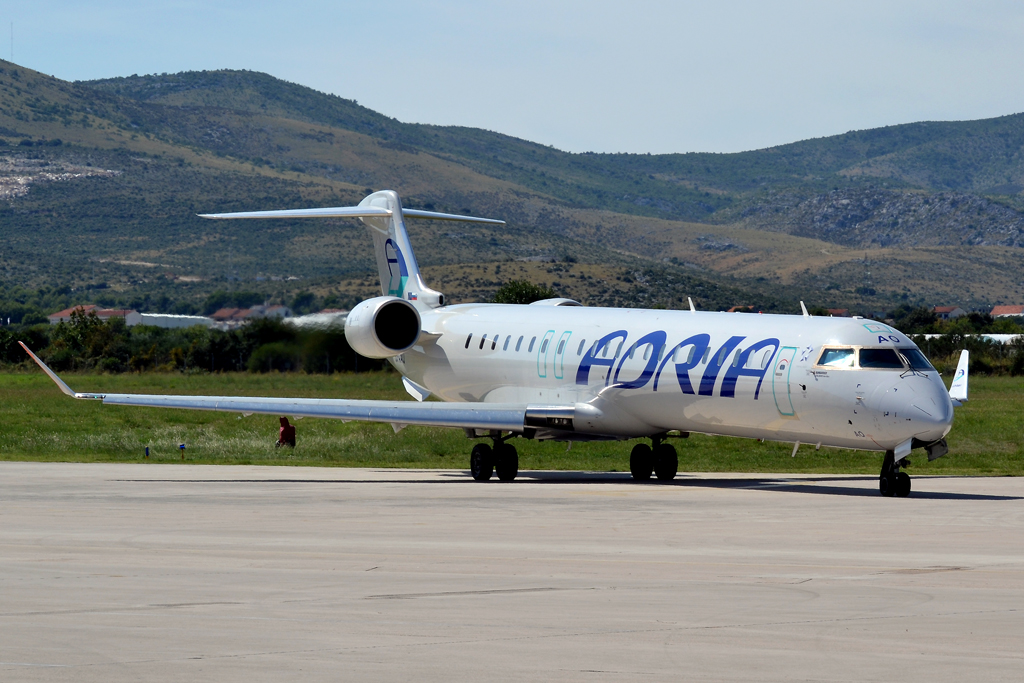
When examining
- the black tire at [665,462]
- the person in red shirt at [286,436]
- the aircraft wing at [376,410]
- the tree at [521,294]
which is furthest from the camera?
the tree at [521,294]

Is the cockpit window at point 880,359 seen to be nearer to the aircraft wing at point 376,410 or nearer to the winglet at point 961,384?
the winglet at point 961,384

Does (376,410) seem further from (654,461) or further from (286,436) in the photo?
(286,436)

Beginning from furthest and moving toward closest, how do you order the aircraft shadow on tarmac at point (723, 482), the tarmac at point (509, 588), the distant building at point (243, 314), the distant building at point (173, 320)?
the distant building at point (173, 320), the distant building at point (243, 314), the aircraft shadow on tarmac at point (723, 482), the tarmac at point (509, 588)

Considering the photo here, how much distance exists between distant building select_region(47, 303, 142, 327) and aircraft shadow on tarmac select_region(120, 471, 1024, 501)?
48848 millimetres

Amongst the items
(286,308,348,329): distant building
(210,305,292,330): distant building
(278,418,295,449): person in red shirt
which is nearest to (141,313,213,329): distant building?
(210,305,292,330): distant building

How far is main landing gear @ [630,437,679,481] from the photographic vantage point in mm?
29219

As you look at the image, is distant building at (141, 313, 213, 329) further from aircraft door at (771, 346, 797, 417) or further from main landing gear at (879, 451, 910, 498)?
main landing gear at (879, 451, 910, 498)

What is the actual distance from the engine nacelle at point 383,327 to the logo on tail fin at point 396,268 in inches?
98.8

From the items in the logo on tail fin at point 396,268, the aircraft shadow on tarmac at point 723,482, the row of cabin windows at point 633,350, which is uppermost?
the logo on tail fin at point 396,268

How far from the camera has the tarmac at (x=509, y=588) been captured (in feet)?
30.9

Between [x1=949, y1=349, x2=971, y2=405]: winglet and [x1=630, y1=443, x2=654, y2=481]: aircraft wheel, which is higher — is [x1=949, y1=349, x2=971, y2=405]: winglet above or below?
above

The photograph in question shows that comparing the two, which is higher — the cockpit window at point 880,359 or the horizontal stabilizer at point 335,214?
the horizontal stabilizer at point 335,214

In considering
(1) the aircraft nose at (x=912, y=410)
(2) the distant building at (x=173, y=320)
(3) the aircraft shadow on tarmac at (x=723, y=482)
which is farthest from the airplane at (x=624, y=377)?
(2) the distant building at (x=173, y=320)

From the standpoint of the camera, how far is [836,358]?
23.3 m
